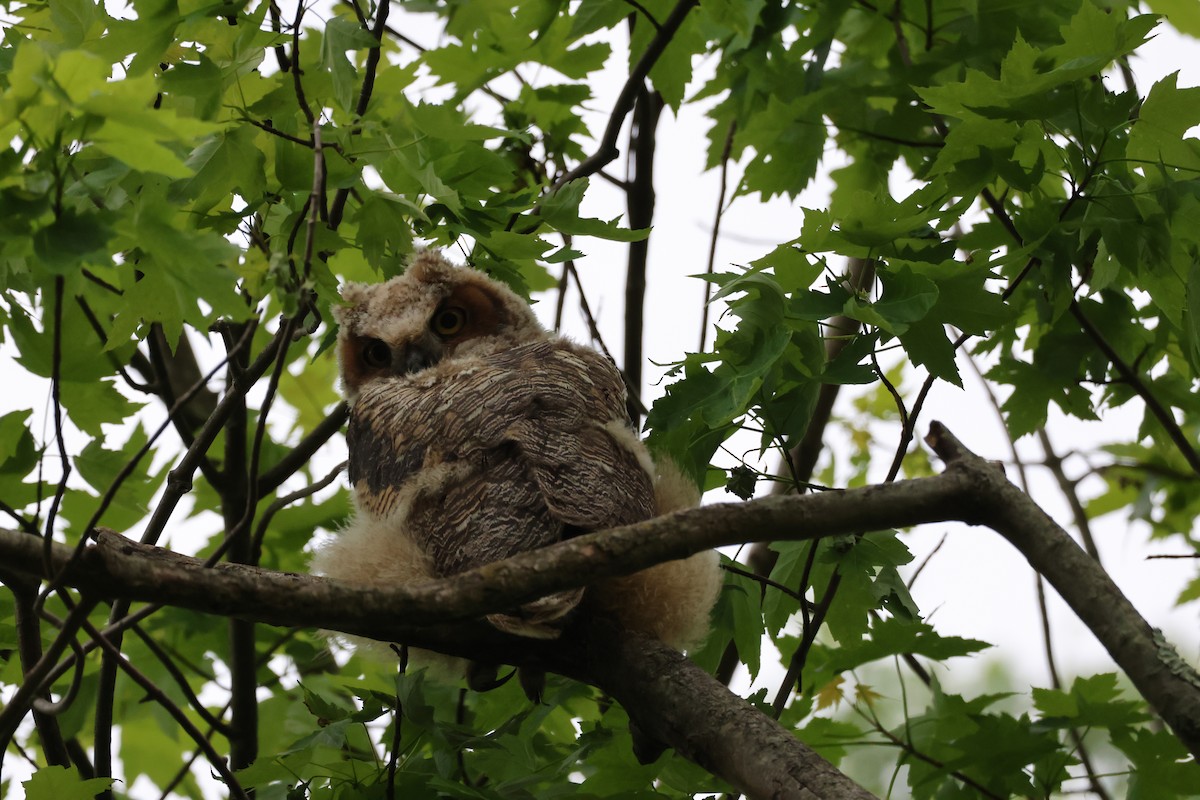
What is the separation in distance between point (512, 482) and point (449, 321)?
1.31 m

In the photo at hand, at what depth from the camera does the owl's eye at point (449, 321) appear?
3.80 m

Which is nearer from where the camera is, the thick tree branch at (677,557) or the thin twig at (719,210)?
the thick tree branch at (677,557)

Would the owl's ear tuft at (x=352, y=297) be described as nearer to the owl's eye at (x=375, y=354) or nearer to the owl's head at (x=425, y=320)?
the owl's head at (x=425, y=320)

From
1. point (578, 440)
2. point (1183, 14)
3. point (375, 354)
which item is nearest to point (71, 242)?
point (578, 440)

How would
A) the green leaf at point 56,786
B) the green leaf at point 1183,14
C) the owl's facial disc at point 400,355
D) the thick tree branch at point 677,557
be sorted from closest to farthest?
the thick tree branch at point 677,557, the green leaf at point 56,786, the green leaf at point 1183,14, the owl's facial disc at point 400,355

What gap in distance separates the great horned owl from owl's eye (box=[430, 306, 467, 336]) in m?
0.42

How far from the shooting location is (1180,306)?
2.77m

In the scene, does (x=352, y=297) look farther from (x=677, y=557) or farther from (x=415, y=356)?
(x=677, y=557)

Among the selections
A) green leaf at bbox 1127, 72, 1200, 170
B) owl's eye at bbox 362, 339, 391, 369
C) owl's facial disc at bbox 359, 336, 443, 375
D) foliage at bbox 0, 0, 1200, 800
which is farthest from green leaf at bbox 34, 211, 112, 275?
green leaf at bbox 1127, 72, 1200, 170

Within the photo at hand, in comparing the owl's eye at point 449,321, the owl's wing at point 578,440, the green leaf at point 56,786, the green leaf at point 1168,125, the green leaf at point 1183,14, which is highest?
the green leaf at point 1183,14

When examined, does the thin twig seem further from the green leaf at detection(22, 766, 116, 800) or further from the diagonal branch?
the green leaf at detection(22, 766, 116, 800)

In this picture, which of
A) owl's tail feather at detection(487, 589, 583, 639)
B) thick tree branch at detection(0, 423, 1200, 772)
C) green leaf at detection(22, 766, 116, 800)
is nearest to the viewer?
thick tree branch at detection(0, 423, 1200, 772)

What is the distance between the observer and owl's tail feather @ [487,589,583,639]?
2.44 meters

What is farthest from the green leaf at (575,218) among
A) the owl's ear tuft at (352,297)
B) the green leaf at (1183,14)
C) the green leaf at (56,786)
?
the green leaf at (1183,14)
